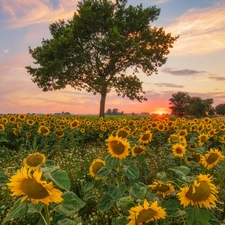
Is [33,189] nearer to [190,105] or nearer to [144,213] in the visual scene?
[144,213]

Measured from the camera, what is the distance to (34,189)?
1630 mm

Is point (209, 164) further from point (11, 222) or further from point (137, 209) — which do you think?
point (11, 222)

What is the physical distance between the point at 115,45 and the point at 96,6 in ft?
15.4

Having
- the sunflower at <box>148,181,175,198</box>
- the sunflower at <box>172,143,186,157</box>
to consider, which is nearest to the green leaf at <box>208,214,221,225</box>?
the sunflower at <box>148,181,175,198</box>

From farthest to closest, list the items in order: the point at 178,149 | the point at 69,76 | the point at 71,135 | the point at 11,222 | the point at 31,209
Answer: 1. the point at 69,76
2. the point at 71,135
3. the point at 178,149
4. the point at 11,222
5. the point at 31,209

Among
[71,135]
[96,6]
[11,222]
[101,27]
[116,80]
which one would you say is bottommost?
[11,222]

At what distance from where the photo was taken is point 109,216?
391 cm

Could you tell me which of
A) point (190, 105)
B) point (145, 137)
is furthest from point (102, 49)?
point (145, 137)

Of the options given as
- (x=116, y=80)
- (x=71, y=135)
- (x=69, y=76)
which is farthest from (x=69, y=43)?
(x=71, y=135)

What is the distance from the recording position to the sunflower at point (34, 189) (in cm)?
163

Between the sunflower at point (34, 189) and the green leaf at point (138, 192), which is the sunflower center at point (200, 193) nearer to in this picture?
the green leaf at point (138, 192)

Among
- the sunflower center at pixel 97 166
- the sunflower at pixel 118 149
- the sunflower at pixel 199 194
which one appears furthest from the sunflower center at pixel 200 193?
the sunflower center at pixel 97 166

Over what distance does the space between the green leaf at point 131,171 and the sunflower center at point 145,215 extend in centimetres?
94

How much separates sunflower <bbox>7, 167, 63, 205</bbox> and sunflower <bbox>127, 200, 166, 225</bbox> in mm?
588
